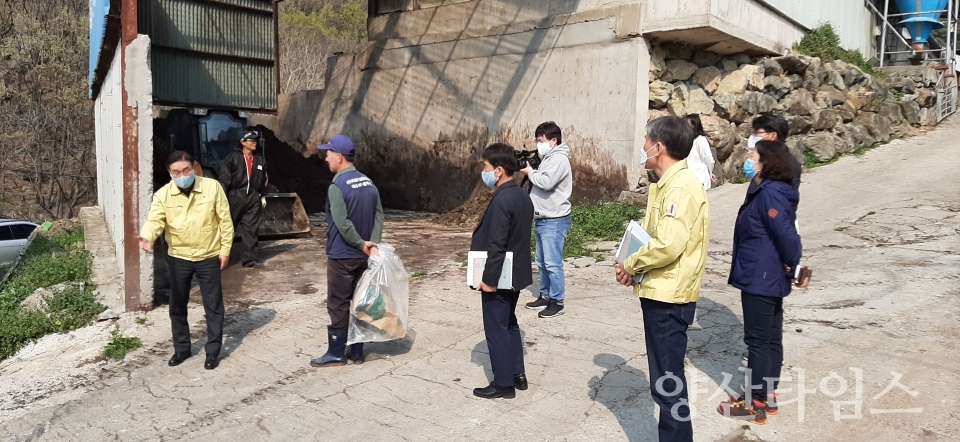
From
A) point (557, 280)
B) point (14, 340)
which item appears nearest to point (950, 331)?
point (557, 280)

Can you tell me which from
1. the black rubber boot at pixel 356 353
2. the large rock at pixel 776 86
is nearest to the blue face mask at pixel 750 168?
the black rubber boot at pixel 356 353

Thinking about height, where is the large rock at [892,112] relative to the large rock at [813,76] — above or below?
below

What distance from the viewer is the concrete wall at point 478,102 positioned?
10.7 meters

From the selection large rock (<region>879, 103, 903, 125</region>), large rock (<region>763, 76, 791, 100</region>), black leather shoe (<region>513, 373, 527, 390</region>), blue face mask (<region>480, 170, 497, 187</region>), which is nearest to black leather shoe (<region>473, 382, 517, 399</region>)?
black leather shoe (<region>513, 373, 527, 390</region>)

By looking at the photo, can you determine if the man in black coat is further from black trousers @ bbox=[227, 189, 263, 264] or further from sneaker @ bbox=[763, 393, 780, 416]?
black trousers @ bbox=[227, 189, 263, 264]

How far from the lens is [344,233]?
475cm

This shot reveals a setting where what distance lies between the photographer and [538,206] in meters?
5.83

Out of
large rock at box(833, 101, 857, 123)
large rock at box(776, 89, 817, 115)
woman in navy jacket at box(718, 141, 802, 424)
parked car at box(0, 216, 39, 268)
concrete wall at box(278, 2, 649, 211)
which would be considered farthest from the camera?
parked car at box(0, 216, 39, 268)

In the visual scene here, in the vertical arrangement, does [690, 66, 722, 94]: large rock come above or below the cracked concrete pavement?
above

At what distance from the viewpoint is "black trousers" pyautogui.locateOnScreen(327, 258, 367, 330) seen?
4.89m

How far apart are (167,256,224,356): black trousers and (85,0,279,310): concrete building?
53.3 inches

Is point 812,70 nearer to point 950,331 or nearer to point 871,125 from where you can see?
point 871,125

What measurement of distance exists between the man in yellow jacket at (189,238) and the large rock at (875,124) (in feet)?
38.8

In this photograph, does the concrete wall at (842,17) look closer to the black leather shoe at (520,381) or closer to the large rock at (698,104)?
the large rock at (698,104)
